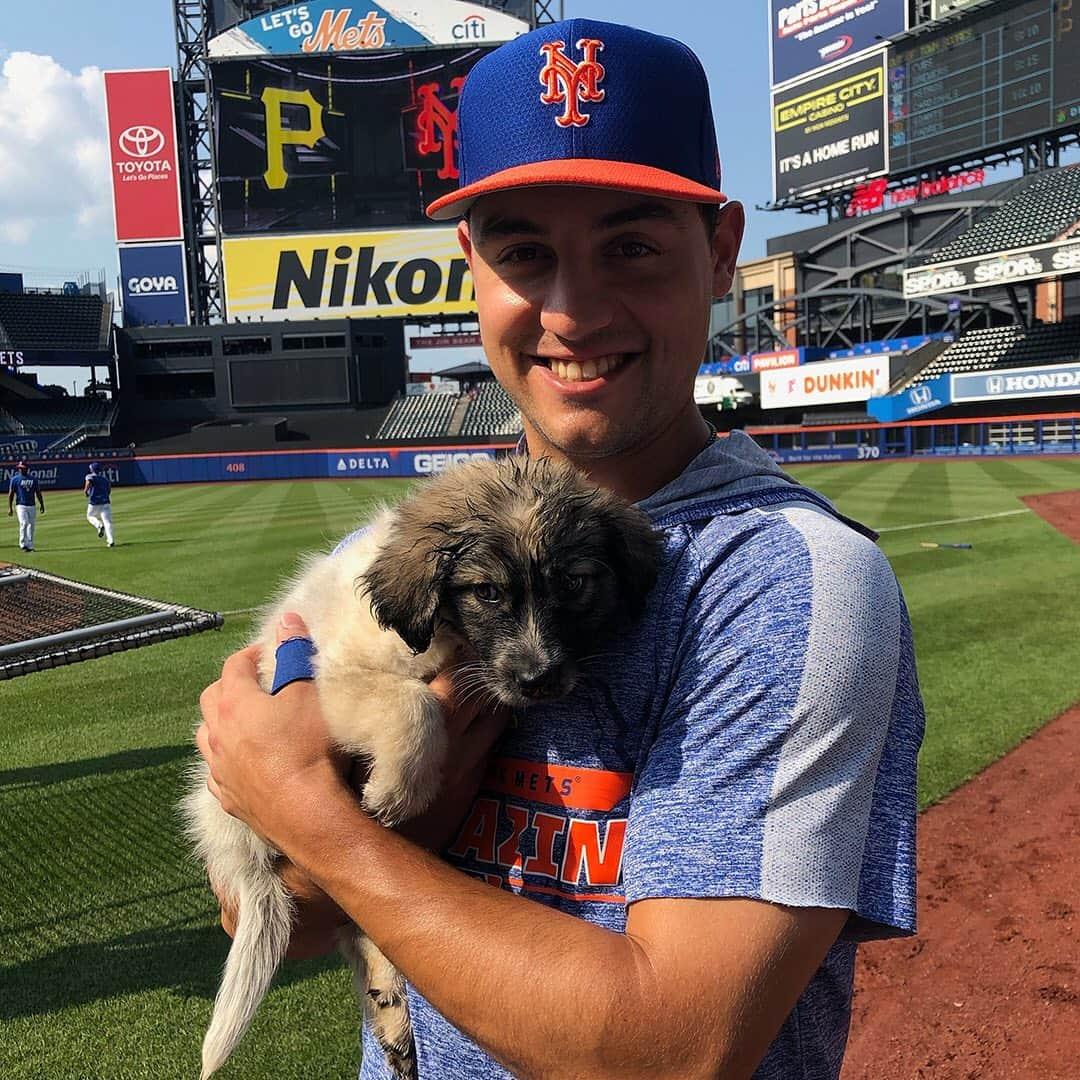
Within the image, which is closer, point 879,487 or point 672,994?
point 672,994

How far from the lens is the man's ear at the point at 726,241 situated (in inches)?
86.6

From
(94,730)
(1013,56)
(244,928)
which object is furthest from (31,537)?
(1013,56)

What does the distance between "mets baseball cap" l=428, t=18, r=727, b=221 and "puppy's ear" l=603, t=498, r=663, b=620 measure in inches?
27.7

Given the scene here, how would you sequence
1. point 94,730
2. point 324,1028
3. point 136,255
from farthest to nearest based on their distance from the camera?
1. point 136,255
2. point 94,730
3. point 324,1028

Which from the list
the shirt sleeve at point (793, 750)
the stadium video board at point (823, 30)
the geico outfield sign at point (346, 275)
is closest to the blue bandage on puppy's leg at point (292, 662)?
the shirt sleeve at point (793, 750)

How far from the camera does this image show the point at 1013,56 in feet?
165

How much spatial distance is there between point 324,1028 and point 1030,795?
528cm

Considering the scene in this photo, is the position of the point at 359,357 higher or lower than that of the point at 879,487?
higher

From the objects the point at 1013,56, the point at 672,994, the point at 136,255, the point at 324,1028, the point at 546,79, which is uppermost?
the point at 1013,56

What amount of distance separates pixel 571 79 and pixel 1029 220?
56.6 meters

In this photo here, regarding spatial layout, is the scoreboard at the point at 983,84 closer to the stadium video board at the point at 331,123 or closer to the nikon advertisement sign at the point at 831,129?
the nikon advertisement sign at the point at 831,129

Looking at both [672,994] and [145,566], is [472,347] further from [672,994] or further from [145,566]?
[672,994]

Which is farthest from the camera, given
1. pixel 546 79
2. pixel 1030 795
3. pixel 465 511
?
pixel 1030 795

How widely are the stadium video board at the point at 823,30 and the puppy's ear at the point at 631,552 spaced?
2588 inches
